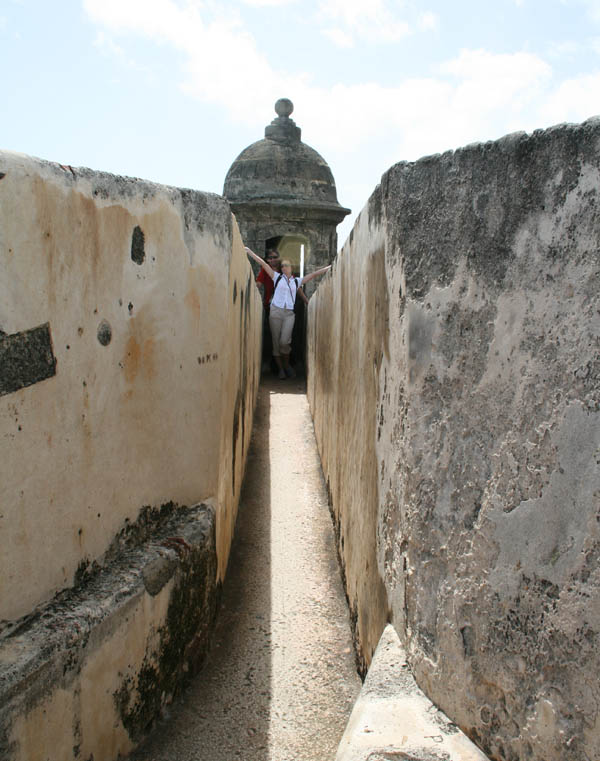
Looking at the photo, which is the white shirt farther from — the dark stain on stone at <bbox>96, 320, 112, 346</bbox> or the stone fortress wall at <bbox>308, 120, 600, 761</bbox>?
the stone fortress wall at <bbox>308, 120, 600, 761</bbox>

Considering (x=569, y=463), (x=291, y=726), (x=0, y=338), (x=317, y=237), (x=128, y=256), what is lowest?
(x=291, y=726)

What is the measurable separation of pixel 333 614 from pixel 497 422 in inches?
48.2

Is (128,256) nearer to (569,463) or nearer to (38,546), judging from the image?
(38,546)

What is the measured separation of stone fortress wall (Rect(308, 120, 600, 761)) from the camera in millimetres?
869

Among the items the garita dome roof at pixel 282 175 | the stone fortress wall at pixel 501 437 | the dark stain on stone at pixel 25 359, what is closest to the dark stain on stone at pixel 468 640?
the stone fortress wall at pixel 501 437

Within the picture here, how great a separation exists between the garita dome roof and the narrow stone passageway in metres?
8.41

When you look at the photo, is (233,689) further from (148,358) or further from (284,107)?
(284,107)

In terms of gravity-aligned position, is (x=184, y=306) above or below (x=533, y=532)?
above

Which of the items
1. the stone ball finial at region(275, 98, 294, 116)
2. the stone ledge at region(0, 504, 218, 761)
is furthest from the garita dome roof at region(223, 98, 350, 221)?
the stone ledge at region(0, 504, 218, 761)

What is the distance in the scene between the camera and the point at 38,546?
126cm

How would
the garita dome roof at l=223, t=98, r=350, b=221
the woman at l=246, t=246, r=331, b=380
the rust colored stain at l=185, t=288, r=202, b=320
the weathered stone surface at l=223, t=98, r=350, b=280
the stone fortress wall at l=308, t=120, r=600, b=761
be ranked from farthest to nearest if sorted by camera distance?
1. the garita dome roof at l=223, t=98, r=350, b=221
2. the weathered stone surface at l=223, t=98, r=350, b=280
3. the woman at l=246, t=246, r=331, b=380
4. the rust colored stain at l=185, t=288, r=202, b=320
5. the stone fortress wall at l=308, t=120, r=600, b=761

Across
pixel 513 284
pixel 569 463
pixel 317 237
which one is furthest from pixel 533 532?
pixel 317 237

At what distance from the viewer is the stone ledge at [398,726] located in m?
0.94

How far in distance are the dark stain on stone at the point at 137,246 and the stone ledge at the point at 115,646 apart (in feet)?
2.10
